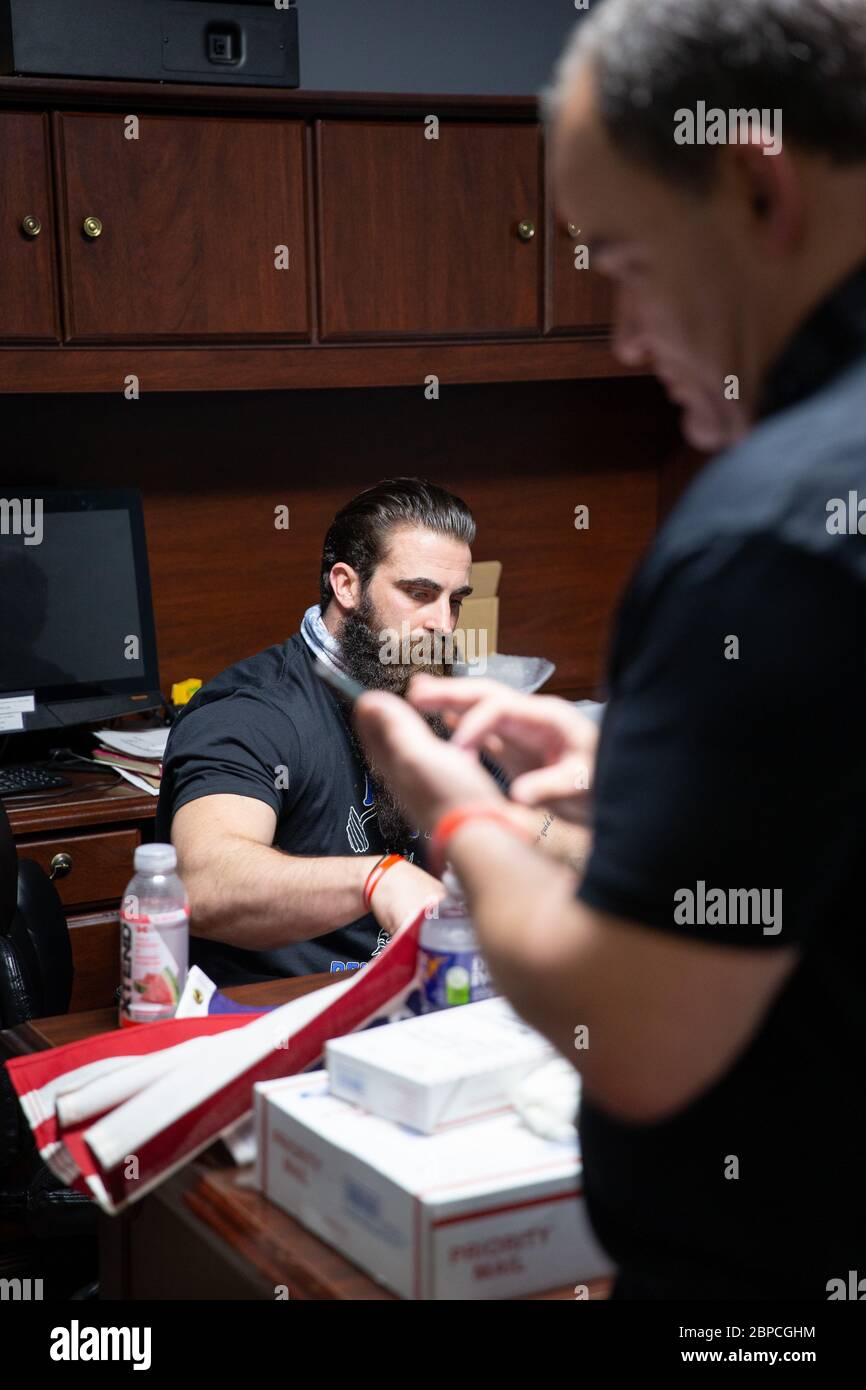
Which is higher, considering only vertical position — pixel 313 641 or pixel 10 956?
pixel 313 641

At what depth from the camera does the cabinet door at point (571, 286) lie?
325 cm

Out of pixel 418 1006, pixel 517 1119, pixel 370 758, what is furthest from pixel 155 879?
pixel 370 758

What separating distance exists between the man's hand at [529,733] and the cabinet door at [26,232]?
2.13 m

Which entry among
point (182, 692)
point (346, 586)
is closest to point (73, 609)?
point (182, 692)

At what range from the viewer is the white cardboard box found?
0.98 m

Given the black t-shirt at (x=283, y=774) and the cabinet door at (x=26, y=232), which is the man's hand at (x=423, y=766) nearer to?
the black t-shirt at (x=283, y=774)

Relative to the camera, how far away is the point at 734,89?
645mm

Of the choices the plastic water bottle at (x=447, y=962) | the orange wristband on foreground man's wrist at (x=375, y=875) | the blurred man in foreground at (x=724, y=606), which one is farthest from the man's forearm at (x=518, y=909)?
the orange wristband on foreground man's wrist at (x=375, y=875)

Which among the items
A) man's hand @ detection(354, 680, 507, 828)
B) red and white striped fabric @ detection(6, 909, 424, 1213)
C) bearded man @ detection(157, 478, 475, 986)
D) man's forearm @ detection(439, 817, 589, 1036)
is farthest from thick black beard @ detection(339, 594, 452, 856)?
man's forearm @ detection(439, 817, 589, 1036)

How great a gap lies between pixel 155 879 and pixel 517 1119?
53 cm

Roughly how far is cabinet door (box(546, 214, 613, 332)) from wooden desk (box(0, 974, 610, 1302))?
7.87 feet

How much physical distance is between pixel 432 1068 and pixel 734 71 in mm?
709

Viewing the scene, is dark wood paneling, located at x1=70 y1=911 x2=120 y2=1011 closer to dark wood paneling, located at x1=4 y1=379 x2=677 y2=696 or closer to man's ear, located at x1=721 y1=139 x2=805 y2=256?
dark wood paneling, located at x1=4 y1=379 x2=677 y2=696
